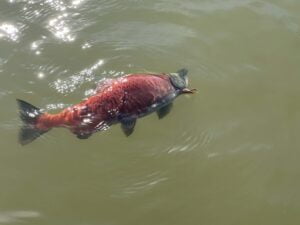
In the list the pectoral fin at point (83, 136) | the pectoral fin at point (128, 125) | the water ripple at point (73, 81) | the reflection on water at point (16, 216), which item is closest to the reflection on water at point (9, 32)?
the water ripple at point (73, 81)

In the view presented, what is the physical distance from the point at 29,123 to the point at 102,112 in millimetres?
583

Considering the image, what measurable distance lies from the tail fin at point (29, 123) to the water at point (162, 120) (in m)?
0.34

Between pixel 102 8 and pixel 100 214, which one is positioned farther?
pixel 102 8

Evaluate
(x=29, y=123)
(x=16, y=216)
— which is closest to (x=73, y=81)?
(x=29, y=123)

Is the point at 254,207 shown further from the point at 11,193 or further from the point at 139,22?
the point at 139,22

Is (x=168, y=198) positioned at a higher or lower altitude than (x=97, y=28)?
lower

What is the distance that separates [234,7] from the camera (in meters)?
5.61

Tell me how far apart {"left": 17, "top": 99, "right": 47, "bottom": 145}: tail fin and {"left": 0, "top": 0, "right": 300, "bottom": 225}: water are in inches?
13.4

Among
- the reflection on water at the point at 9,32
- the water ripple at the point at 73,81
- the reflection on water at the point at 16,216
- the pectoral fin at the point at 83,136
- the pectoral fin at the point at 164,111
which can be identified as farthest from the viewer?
the reflection on water at the point at 9,32

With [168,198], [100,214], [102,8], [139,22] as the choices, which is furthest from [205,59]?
[100,214]

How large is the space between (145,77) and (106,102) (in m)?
0.43

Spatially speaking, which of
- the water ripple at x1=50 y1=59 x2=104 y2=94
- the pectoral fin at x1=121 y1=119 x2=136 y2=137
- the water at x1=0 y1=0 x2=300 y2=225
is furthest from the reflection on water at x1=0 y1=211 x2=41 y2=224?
the water ripple at x1=50 y1=59 x2=104 y2=94

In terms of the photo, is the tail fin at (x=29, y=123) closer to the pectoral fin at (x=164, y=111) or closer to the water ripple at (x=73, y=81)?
the water ripple at (x=73, y=81)

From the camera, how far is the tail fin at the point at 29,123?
3.90 m
